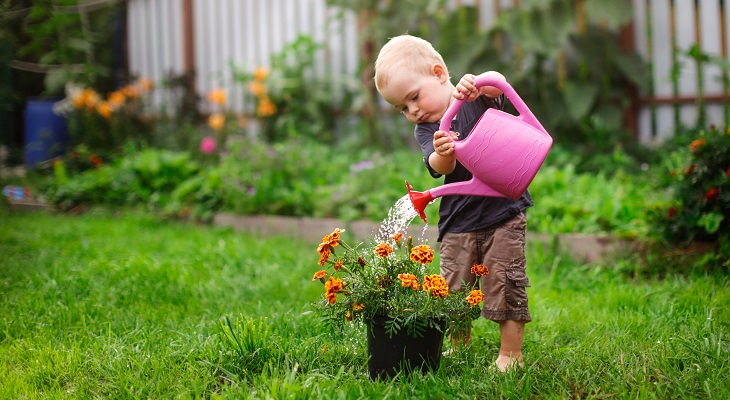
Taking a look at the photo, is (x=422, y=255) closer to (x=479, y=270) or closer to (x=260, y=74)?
(x=479, y=270)

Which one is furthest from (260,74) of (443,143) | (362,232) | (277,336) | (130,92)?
(443,143)

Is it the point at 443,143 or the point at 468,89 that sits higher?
the point at 468,89

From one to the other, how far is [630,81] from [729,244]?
2.74 m

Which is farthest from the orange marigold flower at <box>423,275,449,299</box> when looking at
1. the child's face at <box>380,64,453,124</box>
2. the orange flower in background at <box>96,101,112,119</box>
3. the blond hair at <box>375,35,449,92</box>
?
the orange flower in background at <box>96,101,112,119</box>

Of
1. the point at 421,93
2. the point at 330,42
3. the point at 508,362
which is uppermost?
the point at 421,93

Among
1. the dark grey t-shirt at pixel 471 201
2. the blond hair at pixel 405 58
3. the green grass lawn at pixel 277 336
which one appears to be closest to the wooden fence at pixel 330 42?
the green grass lawn at pixel 277 336

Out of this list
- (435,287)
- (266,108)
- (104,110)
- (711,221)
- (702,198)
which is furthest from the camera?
(104,110)

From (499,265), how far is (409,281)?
41cm

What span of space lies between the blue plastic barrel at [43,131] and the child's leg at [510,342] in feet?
21.4

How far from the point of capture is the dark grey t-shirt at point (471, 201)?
8.05ft

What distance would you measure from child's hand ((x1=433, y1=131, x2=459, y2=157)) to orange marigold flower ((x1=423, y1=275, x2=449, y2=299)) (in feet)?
1.32

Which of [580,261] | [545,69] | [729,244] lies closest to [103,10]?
[545,69]

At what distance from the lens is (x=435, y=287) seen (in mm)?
2164

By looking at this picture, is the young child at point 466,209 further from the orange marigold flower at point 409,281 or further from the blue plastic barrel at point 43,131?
the blue plastic barrel at point 43,131
